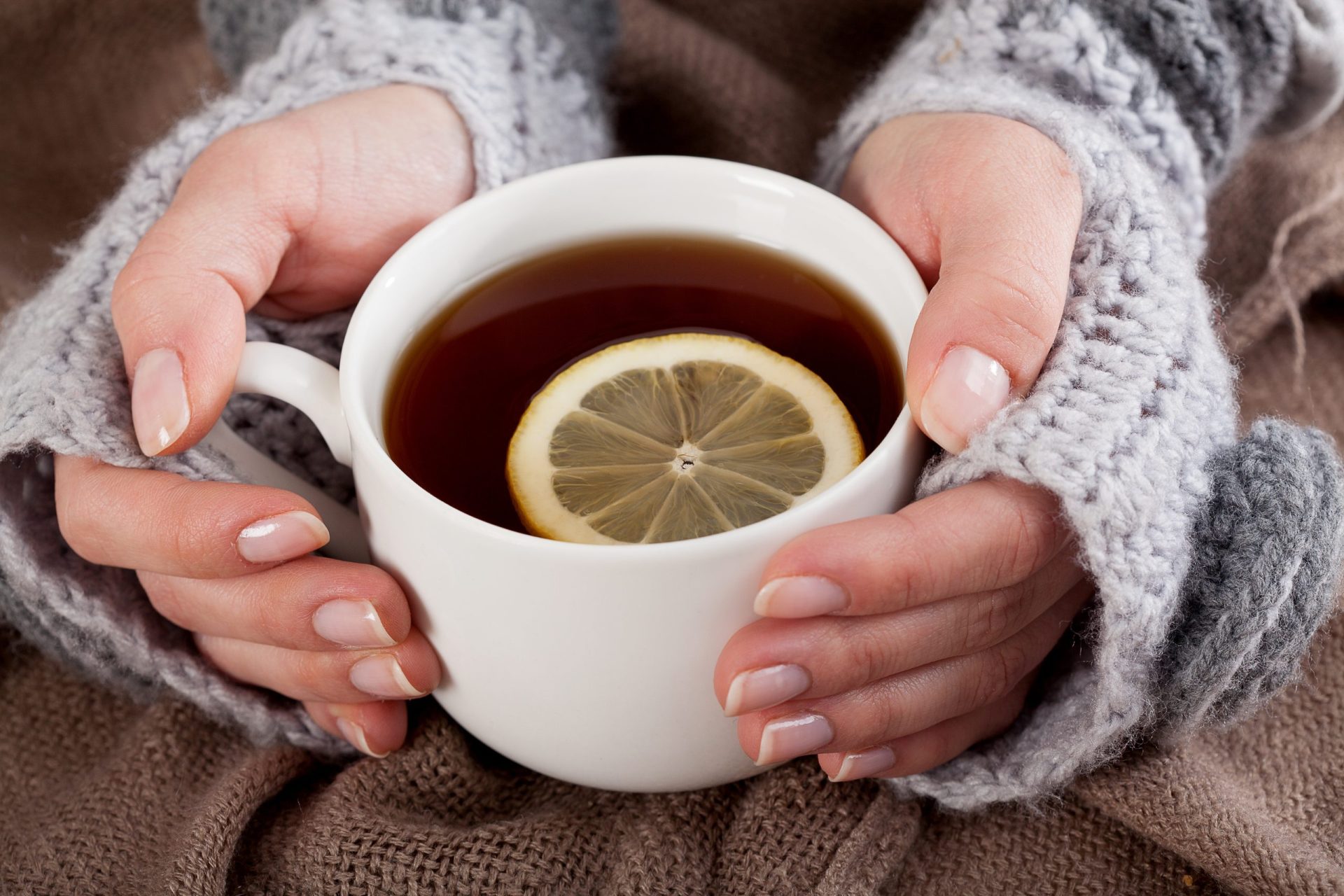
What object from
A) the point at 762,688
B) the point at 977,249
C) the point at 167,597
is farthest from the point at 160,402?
the point at 977,249

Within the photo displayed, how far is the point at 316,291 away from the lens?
873mm

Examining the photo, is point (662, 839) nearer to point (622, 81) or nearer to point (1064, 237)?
point (1064, 237)

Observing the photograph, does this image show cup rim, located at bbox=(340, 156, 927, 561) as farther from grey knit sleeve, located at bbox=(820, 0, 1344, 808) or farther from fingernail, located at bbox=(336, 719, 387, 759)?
fingernail, located at bbox=(336, 719, 387, 759)

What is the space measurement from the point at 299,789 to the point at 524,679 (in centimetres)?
27

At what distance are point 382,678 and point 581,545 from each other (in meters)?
0.19

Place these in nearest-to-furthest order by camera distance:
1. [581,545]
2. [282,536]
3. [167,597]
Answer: [581,545], [282,536], [167,597]

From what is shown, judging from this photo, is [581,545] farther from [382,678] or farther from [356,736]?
[356,736]

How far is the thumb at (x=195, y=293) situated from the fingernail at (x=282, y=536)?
76 millimetres

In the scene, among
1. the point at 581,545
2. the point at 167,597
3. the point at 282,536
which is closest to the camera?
the point at 581,545

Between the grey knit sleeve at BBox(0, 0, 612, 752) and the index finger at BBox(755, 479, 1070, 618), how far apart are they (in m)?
0.39

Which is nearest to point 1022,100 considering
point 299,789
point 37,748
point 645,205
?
point 645,205

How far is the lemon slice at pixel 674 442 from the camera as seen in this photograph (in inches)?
26.0

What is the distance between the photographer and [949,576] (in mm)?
612

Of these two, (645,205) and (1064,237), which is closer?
(1064,237)
